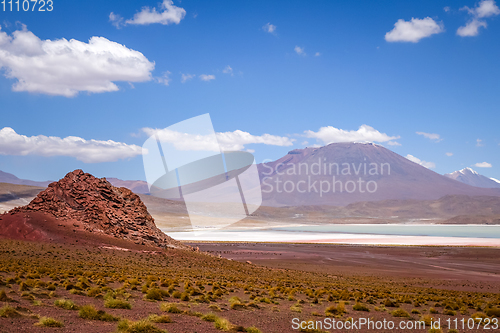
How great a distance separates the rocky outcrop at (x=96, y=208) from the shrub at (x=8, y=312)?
24.8 m

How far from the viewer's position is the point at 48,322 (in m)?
9.73

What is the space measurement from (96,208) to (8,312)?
26935mm

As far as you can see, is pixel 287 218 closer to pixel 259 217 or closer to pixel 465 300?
pixel 259 217

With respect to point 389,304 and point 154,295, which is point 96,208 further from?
point 389,304

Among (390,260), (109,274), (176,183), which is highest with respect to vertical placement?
(176,183)

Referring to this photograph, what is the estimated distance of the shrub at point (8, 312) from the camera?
9.84 m

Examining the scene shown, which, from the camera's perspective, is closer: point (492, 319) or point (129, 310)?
point (129, 310)

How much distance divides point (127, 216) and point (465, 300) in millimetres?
28482

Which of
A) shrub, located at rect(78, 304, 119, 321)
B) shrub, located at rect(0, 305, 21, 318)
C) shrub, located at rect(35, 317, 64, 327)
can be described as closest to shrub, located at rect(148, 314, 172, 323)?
shrub, located at rect(78, 304, 119, 321)

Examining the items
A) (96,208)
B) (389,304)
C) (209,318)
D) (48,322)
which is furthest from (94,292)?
(96,208)

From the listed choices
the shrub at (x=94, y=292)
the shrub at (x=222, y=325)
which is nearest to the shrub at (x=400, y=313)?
the shrub at (x=222, y=325)

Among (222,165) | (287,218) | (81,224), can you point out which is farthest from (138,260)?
(287,218)

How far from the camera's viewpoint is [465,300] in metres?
18.5

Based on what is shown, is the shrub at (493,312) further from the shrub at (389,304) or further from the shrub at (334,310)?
the shrub at (334,310)
